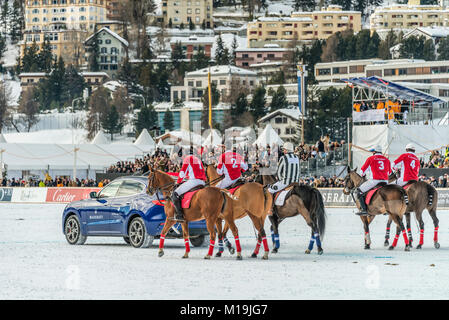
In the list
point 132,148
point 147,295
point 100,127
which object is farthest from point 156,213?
point 100,127

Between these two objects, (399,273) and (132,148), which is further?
(132,148)

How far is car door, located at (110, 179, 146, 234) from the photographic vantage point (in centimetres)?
1894

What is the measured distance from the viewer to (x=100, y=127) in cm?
12950

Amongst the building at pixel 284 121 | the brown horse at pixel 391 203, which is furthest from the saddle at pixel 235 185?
the building at pixel 284 121

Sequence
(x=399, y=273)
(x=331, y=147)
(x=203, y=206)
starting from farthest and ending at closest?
(x=331, y=147), (x=203, y=206), (x=399, y=273)

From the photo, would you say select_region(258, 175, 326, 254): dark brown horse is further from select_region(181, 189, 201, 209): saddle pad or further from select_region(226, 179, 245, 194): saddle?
select_region(181, 189, 201, 209): saddle pad

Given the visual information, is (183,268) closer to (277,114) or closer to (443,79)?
(277,114)

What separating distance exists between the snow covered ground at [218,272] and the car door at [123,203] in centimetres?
49

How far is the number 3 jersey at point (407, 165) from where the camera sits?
63.2 feet

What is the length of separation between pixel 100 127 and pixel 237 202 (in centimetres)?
11429

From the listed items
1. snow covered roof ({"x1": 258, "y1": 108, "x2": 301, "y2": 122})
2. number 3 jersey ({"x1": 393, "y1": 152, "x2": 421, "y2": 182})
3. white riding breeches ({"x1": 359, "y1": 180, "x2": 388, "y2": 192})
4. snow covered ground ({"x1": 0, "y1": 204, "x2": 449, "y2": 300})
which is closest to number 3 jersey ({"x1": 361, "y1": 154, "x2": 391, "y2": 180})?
white riding breeches ({"x1": 359, "y1": 180, "x2": 388, "y2": 192})

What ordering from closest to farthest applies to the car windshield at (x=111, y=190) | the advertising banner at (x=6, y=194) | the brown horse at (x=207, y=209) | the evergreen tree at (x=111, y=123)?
the brown horse at (x=207, y=209), the car windshield at (x=111, y=190), the advertising banner at (x=6, y=194), the evergreen tree at (x=111, y=123)

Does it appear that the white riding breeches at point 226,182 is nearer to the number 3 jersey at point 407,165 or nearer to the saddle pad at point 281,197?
the saddle pad at point 281,197

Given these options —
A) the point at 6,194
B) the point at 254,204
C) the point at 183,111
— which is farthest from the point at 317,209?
the point at 183,111
